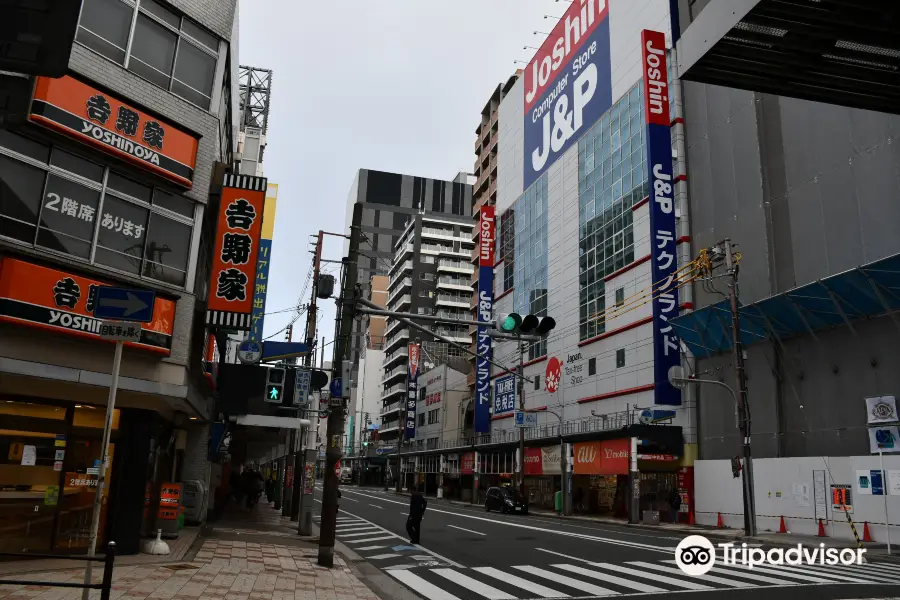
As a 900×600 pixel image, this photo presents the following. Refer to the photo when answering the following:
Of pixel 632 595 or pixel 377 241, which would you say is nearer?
pixel 632 595

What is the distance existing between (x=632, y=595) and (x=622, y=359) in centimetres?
3149

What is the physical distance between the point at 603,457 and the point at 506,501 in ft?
20.2

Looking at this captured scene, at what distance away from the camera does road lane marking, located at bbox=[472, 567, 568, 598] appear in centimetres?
1223

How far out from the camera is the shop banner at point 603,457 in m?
37.2

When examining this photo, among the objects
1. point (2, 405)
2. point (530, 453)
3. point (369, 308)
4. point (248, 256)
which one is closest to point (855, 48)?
point (369, 308)

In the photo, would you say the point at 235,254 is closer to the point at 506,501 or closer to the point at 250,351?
the point at 250,351

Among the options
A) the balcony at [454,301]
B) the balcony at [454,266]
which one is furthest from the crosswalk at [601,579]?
the balcony at [454,266]

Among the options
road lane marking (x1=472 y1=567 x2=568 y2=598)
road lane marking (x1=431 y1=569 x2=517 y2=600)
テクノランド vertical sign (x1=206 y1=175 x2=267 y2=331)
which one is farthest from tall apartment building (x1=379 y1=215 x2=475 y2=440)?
road lane marking (x1=431 y1=569 x2=517 y2=600)

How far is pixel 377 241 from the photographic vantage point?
496ft

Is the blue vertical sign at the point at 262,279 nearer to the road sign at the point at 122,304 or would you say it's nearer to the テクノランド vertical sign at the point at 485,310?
the road sign at the point at 122,304

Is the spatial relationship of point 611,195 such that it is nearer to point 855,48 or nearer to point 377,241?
point 855,48

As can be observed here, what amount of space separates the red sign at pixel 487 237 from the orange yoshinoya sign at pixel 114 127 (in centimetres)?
5165

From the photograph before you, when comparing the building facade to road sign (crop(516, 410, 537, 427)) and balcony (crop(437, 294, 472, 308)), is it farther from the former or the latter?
balcony (crop(437, 294, 472, 308))

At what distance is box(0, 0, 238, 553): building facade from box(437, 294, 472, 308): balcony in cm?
8983
